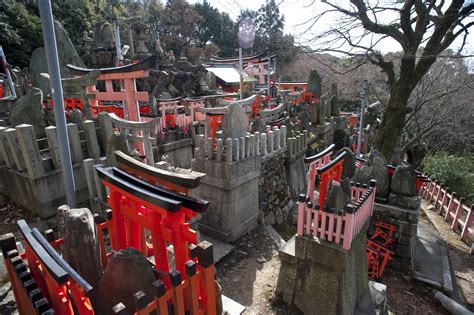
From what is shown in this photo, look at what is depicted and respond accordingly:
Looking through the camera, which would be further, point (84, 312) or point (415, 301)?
point (415, 301)

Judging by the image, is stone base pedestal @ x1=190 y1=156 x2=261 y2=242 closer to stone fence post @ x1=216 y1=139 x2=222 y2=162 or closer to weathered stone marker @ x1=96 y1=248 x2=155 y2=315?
stone fence post @ x1=216 y1=139 x2=222 y2=162

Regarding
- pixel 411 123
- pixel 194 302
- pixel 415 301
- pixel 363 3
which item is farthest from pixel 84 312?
pixel 411 123

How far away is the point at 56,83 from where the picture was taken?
3473mm

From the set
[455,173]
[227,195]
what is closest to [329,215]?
[227,195]

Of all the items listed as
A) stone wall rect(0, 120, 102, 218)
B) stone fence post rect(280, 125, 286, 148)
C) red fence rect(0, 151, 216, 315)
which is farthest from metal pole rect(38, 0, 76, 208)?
stone fence post rect(280, 125, 286, 148)

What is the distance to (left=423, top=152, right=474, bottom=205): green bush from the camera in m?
11.3

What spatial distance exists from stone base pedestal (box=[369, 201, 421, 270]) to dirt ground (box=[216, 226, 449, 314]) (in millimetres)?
306

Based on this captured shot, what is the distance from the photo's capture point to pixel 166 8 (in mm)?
34938

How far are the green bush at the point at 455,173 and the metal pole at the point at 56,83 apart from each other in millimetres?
12946

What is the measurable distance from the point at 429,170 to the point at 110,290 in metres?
15.3

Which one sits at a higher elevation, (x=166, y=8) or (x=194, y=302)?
(x=166, y=8)

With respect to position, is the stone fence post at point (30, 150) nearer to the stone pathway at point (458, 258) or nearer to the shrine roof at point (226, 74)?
the stone pathway at point (458, 258)

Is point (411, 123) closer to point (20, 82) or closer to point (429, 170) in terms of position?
point (429, 170)

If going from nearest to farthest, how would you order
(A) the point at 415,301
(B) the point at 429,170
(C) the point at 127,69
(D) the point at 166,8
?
(A) the point at 415,301 → (C) the point at 127,69 → (B) the point at 429,170 → (D) the point at 166,8
